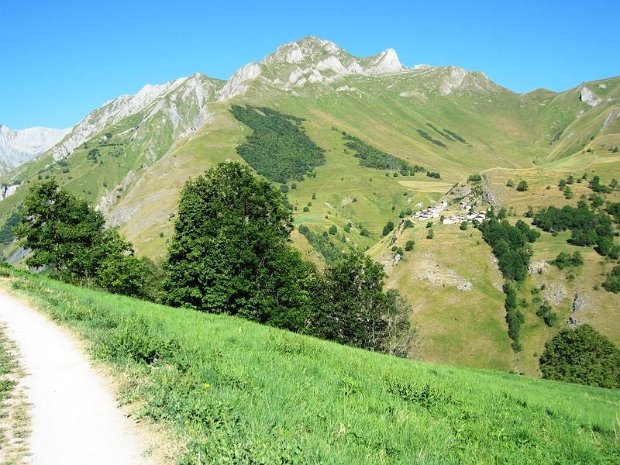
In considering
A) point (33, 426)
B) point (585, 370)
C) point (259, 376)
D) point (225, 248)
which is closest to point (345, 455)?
point (259, 376)

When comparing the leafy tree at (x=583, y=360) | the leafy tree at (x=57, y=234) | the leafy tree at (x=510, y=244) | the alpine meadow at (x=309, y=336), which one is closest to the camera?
the alpine meadow at (x=309, y=336)

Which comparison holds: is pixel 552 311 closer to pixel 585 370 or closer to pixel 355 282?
pixel 585 370

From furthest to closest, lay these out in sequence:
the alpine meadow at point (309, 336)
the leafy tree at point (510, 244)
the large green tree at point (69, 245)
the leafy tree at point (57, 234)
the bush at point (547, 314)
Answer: the leafy tree at point (510, 244) → the bush at point (547, 314) → the large green tree at point (69, 245) → the leafy tree at point (57, 234) → the alpine meadow at point (309, 336)

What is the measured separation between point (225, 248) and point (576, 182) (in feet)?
664

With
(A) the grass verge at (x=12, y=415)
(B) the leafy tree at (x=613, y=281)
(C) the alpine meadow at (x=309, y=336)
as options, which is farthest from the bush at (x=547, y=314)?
(A) the grass verge at (x=12, y=415)

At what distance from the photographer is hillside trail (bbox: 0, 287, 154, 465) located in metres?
7.76

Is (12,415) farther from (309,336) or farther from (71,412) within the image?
(309,336)

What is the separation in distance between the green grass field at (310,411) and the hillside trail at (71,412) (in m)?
0.54

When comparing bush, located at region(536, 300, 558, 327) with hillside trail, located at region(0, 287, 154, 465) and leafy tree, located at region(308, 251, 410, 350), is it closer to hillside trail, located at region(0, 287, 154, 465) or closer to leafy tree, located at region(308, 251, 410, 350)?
leafy tree, located at region(308, 251, 410, 350)

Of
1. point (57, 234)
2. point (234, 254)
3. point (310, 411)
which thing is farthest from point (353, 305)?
point (310, 411)

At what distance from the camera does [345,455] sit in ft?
24.9

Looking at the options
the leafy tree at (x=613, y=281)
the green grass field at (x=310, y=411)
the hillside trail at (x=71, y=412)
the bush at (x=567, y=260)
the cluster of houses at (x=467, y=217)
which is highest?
the cluster of houses at (x=467, y=217)

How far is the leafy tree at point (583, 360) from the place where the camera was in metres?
83.7

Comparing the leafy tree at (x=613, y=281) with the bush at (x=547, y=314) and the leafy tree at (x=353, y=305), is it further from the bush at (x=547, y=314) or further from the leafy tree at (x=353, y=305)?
the leafy tree at (x=353, y=305)
